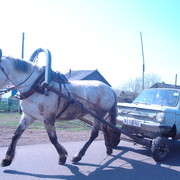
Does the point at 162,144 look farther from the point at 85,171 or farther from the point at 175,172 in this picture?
the point at 85,171

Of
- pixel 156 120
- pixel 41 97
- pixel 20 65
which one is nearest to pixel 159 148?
pixel 156 120

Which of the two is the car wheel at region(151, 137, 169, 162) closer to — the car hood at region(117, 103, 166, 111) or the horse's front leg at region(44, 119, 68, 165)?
the car hood at region(117, 103, 166, 111)

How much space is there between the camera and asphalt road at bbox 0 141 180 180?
4.68 m

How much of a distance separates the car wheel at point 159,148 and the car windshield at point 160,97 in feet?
4.93

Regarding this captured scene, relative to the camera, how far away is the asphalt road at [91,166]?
4676mm

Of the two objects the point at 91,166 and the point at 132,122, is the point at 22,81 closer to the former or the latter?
the point at 91,166

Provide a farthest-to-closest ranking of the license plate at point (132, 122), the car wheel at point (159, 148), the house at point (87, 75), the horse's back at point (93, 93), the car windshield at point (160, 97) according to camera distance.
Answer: the house at point (87, 75)
the car windshield at point (160, 97)
the license plate at point (132, 122)
the car wheel at point (159, 148)
the horse's back at point (93, 93)

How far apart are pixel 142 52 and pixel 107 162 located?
2020cm

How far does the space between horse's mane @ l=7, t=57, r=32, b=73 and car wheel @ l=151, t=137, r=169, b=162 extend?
11.2 ft

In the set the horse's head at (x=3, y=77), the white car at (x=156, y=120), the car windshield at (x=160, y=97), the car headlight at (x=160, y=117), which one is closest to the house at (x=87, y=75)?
the car windshield at (x=160, y=97)

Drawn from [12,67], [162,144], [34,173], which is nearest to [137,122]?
[162,144]

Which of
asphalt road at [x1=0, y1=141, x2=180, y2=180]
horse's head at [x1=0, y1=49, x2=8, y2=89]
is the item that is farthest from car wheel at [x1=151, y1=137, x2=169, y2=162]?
horse's head at [x1=0, y1=49, x2=8, y2=89]

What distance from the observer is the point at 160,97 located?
759 cm

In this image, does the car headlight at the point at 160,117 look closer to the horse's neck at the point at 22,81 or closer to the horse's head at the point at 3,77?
the horse's neck at the point at 22,81
